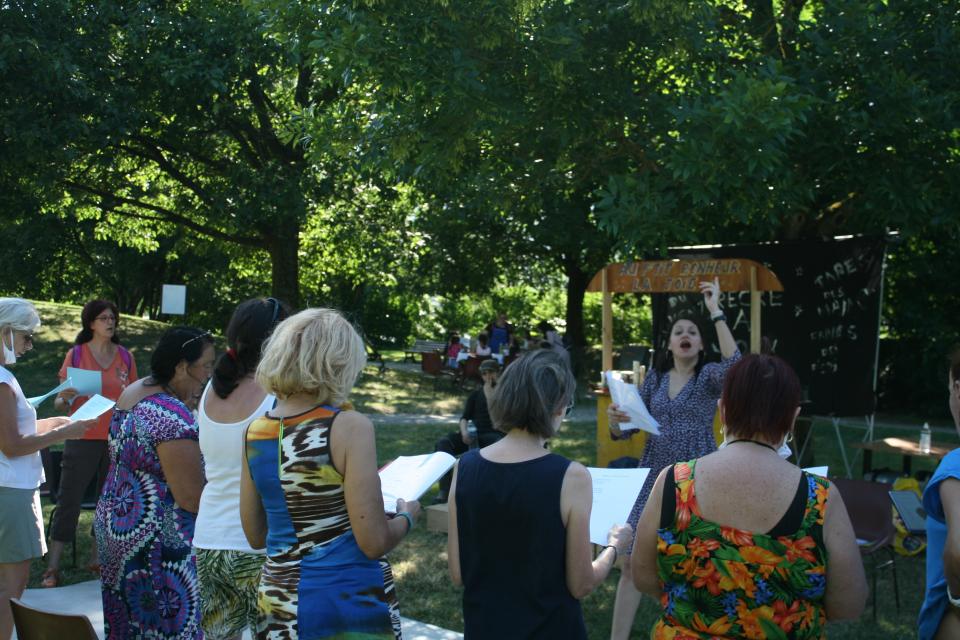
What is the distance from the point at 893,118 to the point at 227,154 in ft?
43.6

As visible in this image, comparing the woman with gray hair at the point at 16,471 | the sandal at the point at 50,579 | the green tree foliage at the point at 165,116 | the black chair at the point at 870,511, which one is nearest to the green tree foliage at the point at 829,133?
the black chair at the point at 870,511

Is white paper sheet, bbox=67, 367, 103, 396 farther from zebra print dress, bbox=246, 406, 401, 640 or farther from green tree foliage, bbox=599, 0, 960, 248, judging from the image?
green tree foliage, bbox=599, 0, 960, 248

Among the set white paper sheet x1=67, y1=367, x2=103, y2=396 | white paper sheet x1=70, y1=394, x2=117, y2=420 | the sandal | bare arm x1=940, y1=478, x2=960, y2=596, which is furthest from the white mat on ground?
bare arm x1=940, y1=478, x2=960, y2=596

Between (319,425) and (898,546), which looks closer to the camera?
(319,425)

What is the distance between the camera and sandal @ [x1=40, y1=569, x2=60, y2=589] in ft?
19.2

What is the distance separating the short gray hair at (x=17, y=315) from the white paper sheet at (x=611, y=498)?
2.41m

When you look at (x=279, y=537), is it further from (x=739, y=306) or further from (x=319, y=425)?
(x=739, y=306)

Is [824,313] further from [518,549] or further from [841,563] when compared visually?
[518,549]

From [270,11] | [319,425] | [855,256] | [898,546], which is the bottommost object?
[898,546]

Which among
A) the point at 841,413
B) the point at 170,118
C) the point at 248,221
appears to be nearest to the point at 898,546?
the point at 841,413

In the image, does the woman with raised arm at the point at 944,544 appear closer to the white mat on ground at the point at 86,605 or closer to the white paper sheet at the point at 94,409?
the white mat on ground at the point at 86,605

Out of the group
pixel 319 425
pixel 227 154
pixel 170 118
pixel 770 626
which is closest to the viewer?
pixel 770 626

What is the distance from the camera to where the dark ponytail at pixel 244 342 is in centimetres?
307

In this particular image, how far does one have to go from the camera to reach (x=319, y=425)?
8.33ft
